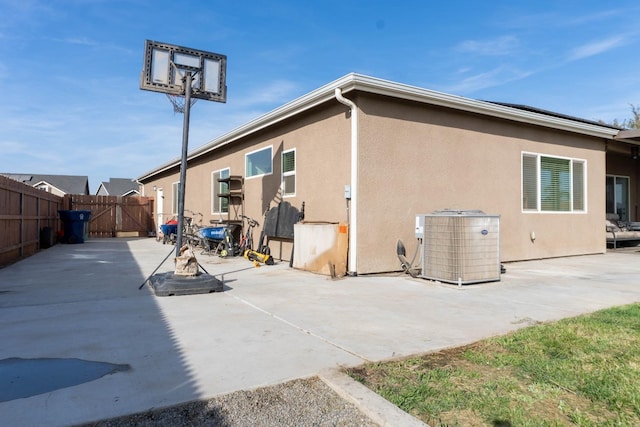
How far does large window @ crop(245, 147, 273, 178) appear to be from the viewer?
1055cm

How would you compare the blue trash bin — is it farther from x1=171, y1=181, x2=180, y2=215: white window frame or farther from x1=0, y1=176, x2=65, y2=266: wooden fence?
x1=171, y1=181, x2=180, y2=215: white window frame

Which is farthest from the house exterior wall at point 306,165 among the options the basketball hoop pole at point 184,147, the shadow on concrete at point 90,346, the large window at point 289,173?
the shadow on concrete at point 90,346

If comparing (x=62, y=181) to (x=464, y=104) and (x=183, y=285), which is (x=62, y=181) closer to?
(x=183, y=285)

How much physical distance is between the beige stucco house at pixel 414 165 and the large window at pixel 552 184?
0.03m

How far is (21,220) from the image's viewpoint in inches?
416

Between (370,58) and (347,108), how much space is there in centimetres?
751

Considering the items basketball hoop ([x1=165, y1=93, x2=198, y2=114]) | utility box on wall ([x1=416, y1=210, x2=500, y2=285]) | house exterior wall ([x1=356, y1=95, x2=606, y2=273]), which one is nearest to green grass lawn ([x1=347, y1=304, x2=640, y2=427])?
utility box on wall ([x1=416, y1=210, x2=500, y2=285])

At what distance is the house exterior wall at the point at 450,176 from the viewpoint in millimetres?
7586

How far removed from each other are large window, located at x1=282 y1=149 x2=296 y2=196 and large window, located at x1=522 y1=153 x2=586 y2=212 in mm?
5659

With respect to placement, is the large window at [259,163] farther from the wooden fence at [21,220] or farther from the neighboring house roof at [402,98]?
the wooden fence at [21,220]

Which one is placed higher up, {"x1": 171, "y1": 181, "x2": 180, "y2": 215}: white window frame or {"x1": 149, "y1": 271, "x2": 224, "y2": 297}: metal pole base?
{"x1": 171, "y1": 181, "x2": 180, "y2": 215}: white window frame

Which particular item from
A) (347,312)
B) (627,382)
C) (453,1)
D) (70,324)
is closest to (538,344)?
(627,382)

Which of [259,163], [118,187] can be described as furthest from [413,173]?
[118,187]

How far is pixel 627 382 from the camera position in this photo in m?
2.75
